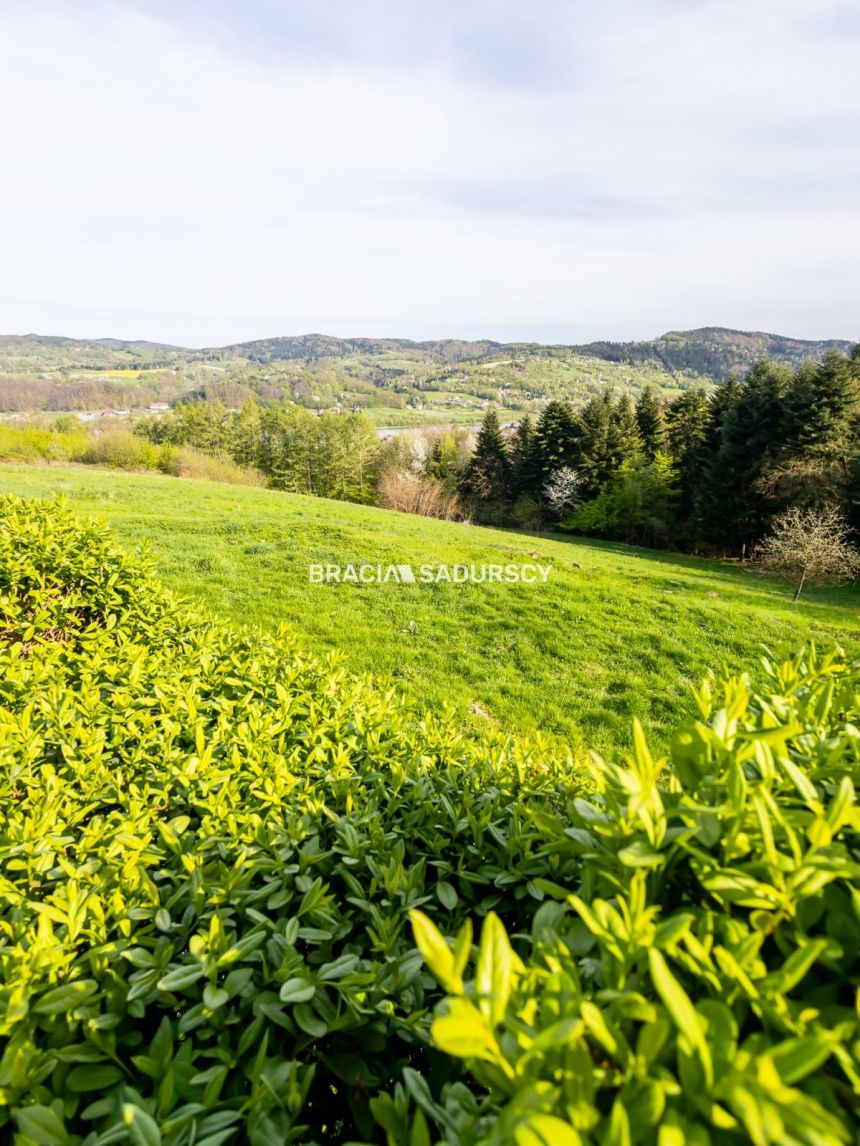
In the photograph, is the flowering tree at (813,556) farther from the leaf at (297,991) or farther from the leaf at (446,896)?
the leaf at (297,991)

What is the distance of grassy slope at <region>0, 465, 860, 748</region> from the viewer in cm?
693

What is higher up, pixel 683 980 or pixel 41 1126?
pixel 683 980

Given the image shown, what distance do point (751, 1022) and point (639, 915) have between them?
261 millimetres

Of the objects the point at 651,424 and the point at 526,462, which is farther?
the point at 526,462

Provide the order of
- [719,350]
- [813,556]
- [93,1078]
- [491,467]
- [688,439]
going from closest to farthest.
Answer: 1. [93,1078]
2. [813,556]
3. [688,439]
4. [491,467]
5. [719,350]

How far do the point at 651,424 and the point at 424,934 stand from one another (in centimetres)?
4305

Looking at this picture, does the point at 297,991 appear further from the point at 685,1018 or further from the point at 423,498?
the point at 423,498

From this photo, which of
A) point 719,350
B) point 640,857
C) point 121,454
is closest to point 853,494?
point 640,857

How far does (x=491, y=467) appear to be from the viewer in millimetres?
45812

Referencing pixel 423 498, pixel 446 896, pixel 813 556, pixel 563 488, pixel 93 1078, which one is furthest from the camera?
pixel 563 488

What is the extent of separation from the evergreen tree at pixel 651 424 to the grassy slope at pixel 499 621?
1013 inches

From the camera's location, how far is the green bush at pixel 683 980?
0.68 m

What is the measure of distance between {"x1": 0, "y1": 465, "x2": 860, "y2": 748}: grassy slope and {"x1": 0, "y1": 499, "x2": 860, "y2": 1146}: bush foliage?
14.3ft

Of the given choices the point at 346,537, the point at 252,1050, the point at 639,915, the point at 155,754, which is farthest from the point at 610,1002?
the point at 346,537
